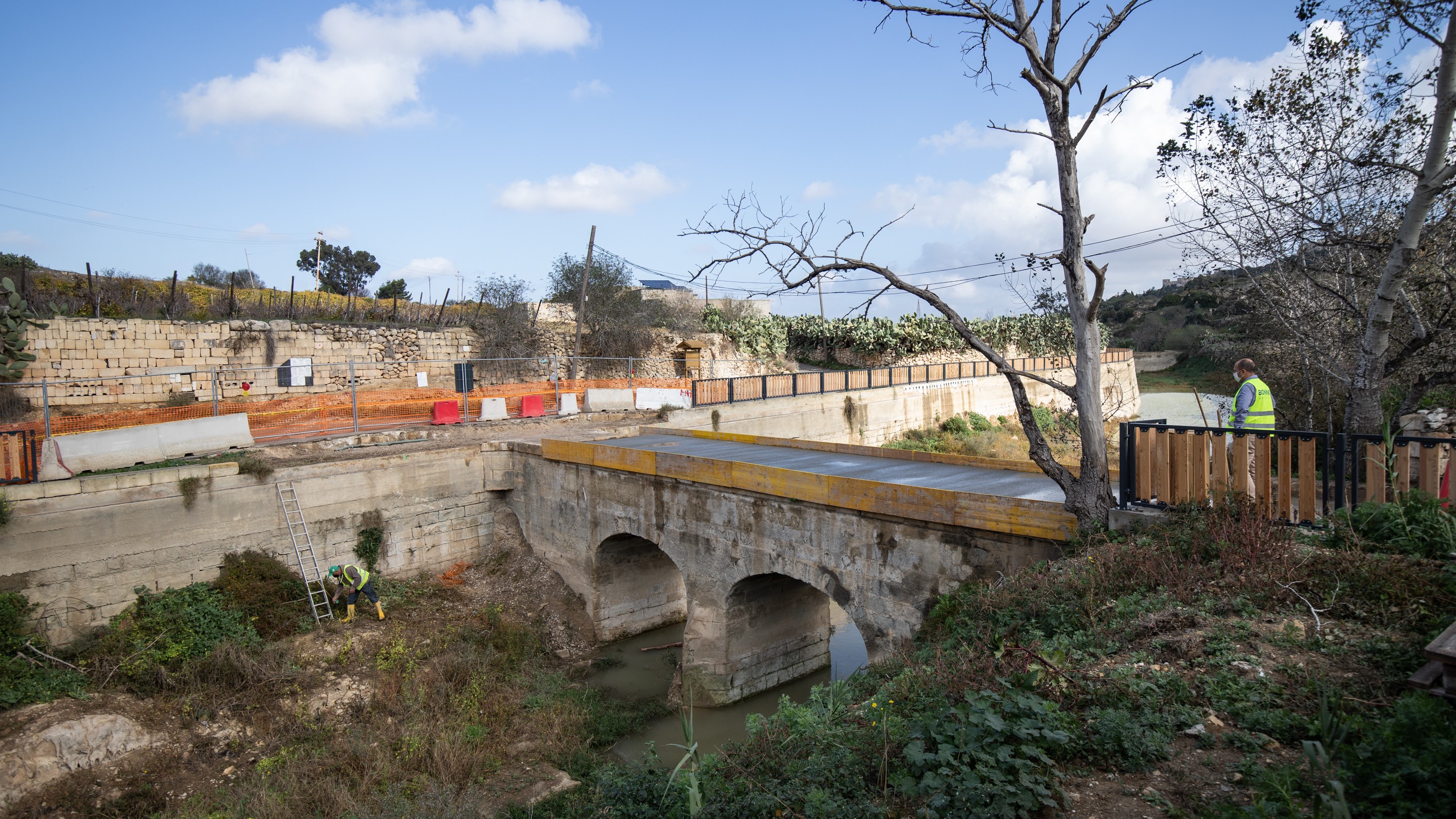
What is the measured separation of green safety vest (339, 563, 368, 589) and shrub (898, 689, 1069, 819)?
36.1ft

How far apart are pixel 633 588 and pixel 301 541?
6249 mm

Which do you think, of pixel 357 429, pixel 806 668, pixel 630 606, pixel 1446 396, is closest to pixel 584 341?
pixel 357 429

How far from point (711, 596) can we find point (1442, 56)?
10.4m

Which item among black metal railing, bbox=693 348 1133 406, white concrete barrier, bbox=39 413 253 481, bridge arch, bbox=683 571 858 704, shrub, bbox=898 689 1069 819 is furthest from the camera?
black metal railing, bbox=693 348 1133 406

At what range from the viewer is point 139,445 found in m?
12.6

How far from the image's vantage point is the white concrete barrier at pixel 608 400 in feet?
71.3

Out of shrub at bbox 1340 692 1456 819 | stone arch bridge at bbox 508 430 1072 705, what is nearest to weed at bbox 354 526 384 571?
stone arch bridge at bbox 508 430 1072 705

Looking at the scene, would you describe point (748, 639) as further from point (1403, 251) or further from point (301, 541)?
point (1403, 251)

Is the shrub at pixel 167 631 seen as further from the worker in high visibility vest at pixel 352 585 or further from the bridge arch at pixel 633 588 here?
the bridge arch at pixel 633 588

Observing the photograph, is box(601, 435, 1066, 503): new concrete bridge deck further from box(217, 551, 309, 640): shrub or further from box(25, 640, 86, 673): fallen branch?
box(25, 640, 86, 673): fallen branch

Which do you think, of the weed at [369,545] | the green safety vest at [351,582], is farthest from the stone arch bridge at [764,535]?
the green safety vest at [351,582]

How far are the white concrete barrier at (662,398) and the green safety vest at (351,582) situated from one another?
407 inches

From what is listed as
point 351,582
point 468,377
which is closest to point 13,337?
point 351,582

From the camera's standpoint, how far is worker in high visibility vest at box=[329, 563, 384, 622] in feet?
40.2
